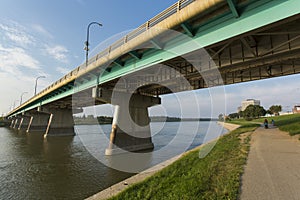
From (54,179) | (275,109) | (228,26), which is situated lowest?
(54,179)

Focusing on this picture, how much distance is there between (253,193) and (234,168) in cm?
229

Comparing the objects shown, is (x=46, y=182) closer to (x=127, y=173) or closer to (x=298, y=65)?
(x=127, y=173)

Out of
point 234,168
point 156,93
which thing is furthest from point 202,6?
point 156,93

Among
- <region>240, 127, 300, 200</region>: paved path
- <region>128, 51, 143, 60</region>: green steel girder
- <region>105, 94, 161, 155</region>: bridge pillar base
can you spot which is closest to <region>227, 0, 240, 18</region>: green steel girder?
<region>240, 127, 300, 200</region>: paved path

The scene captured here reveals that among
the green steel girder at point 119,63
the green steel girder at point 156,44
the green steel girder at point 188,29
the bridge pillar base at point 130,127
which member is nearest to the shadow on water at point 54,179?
the bridge pillar base at point 130,127

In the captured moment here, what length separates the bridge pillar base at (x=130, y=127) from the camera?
19188mm

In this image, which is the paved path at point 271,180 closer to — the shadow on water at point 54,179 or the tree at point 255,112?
the shadow on water at point 54,179

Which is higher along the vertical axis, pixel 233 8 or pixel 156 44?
pixel 156 44

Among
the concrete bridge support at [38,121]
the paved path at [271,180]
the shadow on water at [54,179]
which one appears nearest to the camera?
the paved path at [271,180]

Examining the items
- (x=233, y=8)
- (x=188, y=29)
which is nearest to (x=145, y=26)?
(x=188, y=29)

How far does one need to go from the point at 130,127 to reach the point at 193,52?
1359cm

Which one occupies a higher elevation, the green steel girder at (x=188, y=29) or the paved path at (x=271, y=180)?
the green steel girder at (x=188, y=29)

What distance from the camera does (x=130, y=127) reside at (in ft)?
67.9

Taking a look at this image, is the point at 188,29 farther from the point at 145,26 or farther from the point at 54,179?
the point at 54,179
